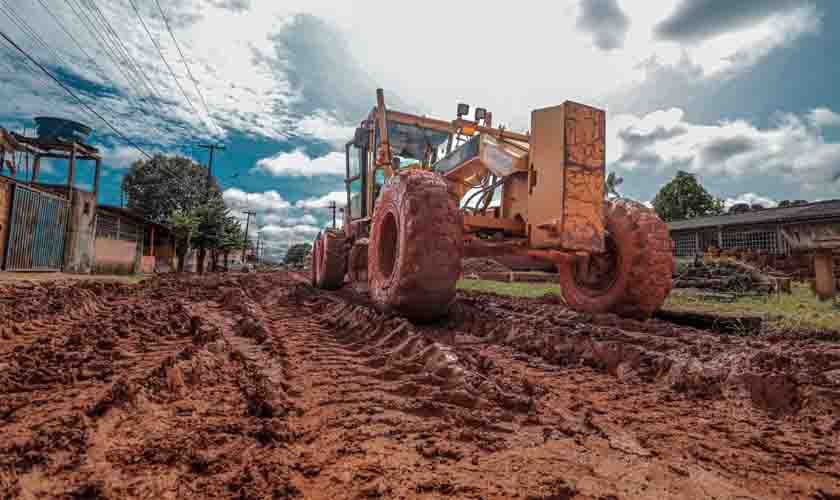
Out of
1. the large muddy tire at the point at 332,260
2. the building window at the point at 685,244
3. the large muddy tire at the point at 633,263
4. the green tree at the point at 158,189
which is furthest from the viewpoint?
the green tree at the point at 158,189

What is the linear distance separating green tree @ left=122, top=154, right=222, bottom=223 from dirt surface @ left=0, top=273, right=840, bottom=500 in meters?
35.5

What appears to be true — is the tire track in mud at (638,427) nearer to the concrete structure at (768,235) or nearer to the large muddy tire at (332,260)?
the large muddy tire at (332,260)

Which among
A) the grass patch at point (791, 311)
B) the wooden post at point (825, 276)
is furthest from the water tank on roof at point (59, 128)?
the wooden post at point (825, 276)

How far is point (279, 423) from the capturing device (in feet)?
5.30

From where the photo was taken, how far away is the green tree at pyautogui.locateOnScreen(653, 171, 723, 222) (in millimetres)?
35406

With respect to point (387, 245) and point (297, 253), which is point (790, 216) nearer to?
point (387, 245)

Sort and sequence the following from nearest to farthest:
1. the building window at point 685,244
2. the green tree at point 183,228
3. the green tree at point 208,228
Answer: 1. the green tree at point 183,228
2. the building window at point 685,244
3. the green tree at point 208,228

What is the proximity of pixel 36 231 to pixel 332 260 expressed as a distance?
9668 mm

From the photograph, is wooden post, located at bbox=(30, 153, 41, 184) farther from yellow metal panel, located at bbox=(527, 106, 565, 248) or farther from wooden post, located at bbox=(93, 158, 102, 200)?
yellow metal panel, located at bbox=(527, 106, 565, 248)

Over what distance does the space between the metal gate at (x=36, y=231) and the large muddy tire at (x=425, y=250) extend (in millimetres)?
12559

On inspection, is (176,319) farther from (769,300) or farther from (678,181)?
(678,181)

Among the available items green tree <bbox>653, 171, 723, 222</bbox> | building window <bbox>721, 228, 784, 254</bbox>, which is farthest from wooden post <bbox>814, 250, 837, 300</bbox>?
green tree <bbox>653, 171, 723, 222</bbox>

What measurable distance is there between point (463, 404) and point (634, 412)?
2.73ft

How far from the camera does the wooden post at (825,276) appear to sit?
632 centimetres
